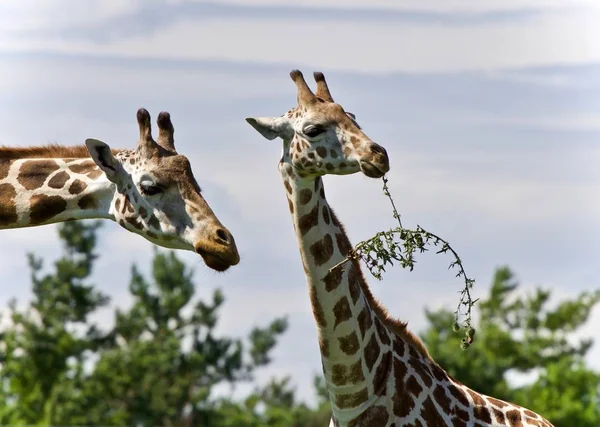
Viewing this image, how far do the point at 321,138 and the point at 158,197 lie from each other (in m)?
1.61

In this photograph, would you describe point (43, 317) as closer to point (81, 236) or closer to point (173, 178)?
point (81, 236)

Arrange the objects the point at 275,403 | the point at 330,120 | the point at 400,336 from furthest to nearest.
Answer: the point at 275,403 < the point at 400,336 < the point at 330,120

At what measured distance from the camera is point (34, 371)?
5388 cm

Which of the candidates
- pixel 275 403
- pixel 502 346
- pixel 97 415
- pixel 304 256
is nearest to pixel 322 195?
pixel 304 256

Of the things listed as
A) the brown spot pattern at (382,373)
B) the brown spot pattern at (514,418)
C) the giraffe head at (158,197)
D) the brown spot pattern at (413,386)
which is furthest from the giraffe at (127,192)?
the brown spot pattern at (514,418)

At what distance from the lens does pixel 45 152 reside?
11.8 metres

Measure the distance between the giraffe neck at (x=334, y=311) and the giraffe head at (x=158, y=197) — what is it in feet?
4.17

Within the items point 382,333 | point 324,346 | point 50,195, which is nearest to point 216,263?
point 50,195

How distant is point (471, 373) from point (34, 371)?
53.9 feet

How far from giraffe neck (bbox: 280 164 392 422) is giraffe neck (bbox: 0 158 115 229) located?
1721 mm

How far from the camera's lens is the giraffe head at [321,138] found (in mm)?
11523

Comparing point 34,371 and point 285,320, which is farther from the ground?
point 285,320

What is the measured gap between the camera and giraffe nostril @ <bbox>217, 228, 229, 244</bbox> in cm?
1068

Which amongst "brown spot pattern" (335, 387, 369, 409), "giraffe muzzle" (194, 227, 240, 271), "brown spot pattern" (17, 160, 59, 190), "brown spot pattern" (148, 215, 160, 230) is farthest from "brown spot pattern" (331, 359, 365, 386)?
"brown spot pattern" (17, 160, 59, 190)
